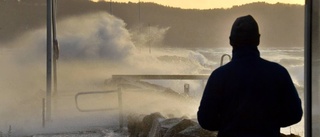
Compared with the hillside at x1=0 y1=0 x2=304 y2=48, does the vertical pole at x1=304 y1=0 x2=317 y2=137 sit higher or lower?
lower

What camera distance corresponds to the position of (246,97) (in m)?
2.65

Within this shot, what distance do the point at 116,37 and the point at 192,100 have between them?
19.1m

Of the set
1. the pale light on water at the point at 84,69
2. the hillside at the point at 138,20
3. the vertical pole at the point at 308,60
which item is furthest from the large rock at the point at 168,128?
the hillside at the point at 138,20

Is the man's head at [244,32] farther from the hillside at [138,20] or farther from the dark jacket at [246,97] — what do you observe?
the hillside at [138,20]

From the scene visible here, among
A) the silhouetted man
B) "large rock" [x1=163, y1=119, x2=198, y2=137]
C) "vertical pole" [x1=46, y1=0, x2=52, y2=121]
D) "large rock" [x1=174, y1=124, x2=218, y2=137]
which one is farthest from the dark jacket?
"vertical pole" [x1=46, y1=0, x2=52, y2=121]

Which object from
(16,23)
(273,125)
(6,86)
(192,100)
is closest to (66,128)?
(192,100)

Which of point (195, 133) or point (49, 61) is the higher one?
point (49, 61)

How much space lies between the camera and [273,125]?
2.72 metres

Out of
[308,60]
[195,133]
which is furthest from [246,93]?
[195,133]

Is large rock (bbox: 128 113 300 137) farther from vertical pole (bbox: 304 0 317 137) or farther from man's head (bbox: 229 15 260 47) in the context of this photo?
man's head (bbox: 229 15 260 47)

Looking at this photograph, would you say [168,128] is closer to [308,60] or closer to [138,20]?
[308,60]

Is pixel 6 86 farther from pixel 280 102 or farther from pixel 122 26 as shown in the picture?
pixel 280 102

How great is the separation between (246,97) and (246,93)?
0.02 metres

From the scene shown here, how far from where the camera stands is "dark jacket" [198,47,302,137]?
2645 mm
